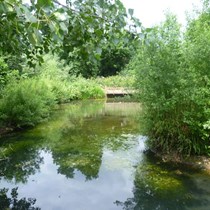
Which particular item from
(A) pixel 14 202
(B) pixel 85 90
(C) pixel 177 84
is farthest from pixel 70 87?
(A) pixel 14 202

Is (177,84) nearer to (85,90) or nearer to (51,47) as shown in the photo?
(51,47)

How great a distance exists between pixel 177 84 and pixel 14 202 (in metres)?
4.10

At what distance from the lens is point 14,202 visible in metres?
5.01

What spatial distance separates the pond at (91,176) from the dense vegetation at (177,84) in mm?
769

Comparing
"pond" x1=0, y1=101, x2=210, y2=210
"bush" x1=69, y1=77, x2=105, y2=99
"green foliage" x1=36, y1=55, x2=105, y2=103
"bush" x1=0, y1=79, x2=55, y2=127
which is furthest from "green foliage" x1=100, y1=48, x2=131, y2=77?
"pond" x1=0, y1=101, x2=210, y2=210

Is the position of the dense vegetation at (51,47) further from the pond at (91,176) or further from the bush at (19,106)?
the pond at (91,176)

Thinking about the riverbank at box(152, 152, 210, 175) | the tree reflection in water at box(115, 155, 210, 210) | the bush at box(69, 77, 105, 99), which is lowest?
the bush at box(69, 77, 105, 99)

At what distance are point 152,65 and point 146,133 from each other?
5.88 ft

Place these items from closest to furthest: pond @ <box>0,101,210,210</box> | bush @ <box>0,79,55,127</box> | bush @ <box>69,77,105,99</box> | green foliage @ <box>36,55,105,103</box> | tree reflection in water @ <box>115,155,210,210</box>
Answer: tree reflection in water @ <box>115,155,210,210</box> < pond @ <box>0,101,210,210</box> < bush @ <box>0,79,55,127</box> < green foliage @ <box>36,55,105,103</box> < bush @ <box>69,77,105,99</box>

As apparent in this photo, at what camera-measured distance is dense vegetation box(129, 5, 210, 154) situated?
6387 millimetres

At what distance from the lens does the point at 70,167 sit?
22.1ft

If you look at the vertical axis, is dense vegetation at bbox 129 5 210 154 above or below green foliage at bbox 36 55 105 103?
above

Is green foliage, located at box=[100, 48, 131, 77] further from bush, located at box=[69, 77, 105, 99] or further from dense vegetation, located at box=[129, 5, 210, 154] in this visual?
dense vegetation, located at box=[129, 5, 210, 154]

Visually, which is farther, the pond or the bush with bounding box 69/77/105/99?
the bush with bounding box 69/77/105/99
